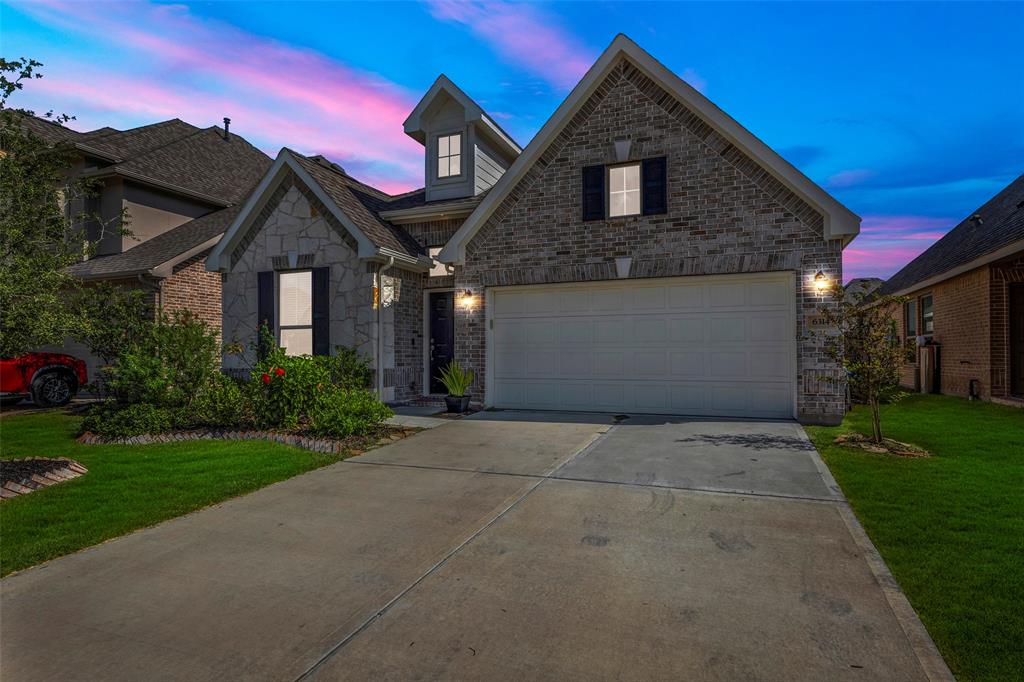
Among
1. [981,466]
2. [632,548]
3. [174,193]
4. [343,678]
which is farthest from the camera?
[174,193]

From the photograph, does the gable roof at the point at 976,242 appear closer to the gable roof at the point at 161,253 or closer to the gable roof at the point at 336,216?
the gable roof at the point at 336,216

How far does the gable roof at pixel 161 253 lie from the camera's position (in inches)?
558

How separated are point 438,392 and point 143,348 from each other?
6084 mm

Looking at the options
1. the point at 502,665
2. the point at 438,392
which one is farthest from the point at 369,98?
the point at 502,665

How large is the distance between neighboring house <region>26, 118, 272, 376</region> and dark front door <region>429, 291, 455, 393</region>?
6.07 meters

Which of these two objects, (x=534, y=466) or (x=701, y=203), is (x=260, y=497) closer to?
(x=534, y=466)

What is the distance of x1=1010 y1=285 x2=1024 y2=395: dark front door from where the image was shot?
12.7 metres

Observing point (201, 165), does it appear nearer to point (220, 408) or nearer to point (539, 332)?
point (220, 408)

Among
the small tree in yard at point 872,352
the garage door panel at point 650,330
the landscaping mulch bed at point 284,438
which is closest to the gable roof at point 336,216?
the landscaping mulch bed at point 284,438

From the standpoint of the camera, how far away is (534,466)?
6.46 meters

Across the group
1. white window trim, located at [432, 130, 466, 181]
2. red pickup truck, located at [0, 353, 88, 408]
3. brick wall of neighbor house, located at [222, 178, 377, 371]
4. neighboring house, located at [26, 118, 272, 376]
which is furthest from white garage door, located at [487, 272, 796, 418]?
red pickup truck, located at [0, 353, 88, 408]

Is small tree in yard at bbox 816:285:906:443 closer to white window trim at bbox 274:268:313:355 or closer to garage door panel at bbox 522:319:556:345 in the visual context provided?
garage door panel at bbox 522:319:556:345

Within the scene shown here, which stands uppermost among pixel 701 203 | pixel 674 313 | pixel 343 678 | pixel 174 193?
pixel 174 193

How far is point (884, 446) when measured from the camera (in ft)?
24.0
